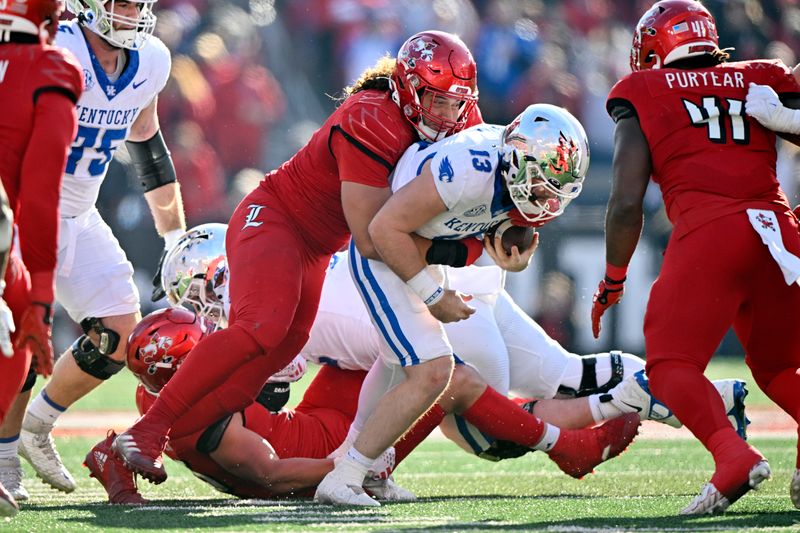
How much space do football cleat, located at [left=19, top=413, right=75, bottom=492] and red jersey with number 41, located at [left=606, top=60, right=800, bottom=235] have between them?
2698mm

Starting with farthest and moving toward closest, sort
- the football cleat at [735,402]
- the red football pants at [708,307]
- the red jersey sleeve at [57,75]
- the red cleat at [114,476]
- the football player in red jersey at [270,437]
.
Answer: the football cleat at [735,402] < the football player in red jersey at [270,437] < the red cleat at [114,476] < the red football pants at [708,307] < the red jersey sleeve at [57,75]

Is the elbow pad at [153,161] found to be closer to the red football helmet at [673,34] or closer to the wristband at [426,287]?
the wristband at [426,287]

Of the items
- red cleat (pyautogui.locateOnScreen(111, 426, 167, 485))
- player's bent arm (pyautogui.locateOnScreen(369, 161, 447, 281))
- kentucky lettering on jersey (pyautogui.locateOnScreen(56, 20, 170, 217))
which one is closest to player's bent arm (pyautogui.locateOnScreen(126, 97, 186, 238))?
kentucky lettering on jersey (pyautogui.locateOnScreen(56, 20, 170, 217))

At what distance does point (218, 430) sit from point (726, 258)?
1.92 meters

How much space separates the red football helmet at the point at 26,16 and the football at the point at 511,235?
5.66 feet

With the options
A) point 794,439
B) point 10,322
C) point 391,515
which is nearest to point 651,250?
point 794,439

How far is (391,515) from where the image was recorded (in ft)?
13.4

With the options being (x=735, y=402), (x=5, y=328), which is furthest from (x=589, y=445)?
(x=5, y=328)

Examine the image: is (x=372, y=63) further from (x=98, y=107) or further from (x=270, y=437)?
(x=270, y=437)

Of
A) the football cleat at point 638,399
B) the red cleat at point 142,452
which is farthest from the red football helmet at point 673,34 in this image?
the red cleat at point 142,452

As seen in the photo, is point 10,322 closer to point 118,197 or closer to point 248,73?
point 118,197

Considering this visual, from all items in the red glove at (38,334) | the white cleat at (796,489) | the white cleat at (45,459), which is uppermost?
the red glove at (38,334)

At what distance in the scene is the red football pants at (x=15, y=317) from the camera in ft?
11.7

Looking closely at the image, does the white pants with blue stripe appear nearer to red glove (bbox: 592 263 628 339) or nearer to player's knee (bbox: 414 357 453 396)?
player's knee (bbox: 414 357 453 396)
